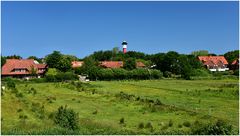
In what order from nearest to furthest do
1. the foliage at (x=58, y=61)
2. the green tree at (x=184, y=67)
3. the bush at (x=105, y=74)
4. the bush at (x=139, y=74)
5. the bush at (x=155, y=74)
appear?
the bush at (x=105, y=74) → the bush at (x=139, y=74) → the bush at (x=155, y=74) → the green tree at (x=184, y=67) → the foliage at (x=58, y=61)

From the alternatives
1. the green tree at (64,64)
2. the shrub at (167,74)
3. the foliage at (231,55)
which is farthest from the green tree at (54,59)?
the foliage at (231,55)

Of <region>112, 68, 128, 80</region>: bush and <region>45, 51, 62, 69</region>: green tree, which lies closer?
<region>112, 68, 128, 80</region>: bush

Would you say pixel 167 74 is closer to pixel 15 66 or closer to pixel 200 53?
pixel 15 66

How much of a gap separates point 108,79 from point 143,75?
6.73 m

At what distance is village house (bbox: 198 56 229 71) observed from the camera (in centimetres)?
11225

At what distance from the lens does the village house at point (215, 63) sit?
112250 millimetres

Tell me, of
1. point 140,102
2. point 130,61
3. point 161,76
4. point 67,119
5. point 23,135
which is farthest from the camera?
point 130,61

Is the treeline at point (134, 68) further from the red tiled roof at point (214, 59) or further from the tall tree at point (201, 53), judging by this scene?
the tall tree at point (201, 53)

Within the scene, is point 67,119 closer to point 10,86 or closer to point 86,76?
point 10,86

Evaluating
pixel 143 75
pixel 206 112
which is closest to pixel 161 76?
pixel 143 75

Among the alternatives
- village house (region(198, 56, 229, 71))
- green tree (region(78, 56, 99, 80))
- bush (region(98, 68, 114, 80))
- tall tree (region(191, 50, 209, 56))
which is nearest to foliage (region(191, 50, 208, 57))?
tall tree (region(191, 50, 209, 56))

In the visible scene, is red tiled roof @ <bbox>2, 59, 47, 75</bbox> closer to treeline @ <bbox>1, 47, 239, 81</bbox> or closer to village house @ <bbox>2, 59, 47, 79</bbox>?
village house @ <bbox>2, 59, 47, 79</bbox>

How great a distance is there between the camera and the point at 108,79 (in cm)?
7862

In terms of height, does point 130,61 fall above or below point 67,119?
above
